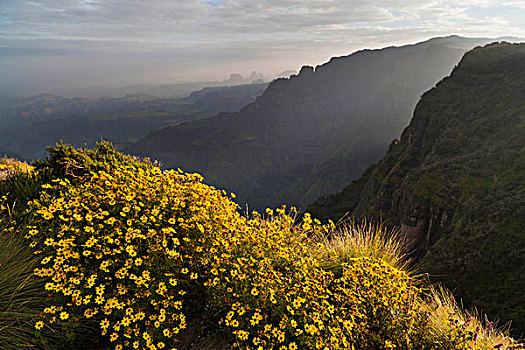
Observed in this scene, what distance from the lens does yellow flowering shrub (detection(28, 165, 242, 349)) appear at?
10.3 ft

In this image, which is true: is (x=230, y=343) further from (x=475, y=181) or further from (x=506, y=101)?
(x=506, y=101)

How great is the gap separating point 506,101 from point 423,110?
2384cm

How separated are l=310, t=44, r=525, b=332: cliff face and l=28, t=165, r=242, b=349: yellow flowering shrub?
32.7 ft

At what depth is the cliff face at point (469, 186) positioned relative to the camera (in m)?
28.9

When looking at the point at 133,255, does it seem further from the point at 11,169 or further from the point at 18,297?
the point at 11,169

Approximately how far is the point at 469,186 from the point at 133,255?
53.2m

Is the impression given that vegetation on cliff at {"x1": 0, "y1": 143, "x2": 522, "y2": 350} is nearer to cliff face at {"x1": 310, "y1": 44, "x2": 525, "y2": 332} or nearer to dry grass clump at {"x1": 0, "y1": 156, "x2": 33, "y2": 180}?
dry grass clump at {"x1": 0, "y1": 156, "x2": 33, "y2": 180}

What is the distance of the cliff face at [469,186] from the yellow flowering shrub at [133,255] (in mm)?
9978

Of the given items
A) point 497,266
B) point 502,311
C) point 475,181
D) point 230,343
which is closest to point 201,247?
point 230,343

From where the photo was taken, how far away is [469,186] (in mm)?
45188

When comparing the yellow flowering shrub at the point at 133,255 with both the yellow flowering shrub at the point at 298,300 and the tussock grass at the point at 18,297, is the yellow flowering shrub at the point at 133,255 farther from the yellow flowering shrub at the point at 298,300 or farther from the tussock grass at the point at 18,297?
the yellow flowering shrub at the point at 298,300

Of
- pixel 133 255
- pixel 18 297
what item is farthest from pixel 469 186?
pixel 18 297

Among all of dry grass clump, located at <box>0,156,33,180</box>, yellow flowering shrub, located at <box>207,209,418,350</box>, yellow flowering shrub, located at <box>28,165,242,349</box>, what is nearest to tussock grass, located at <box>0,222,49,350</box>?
yellow flowering shrub, located at <box>28,165,242,349</box>

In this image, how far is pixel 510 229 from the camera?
31422mm
